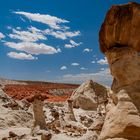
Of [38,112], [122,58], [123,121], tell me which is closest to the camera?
[123,121]

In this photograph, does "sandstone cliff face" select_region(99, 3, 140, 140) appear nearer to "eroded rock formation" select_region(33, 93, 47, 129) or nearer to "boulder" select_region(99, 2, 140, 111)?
"boulder" select_region(99, 2, 140, 111)

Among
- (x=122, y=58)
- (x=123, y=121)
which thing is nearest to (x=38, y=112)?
(x=122, y=58)

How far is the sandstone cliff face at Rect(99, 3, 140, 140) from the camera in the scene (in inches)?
231

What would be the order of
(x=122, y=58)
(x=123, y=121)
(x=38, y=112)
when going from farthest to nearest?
(x=38, y=112) → (x=122, y=58) → (x=123, y=121)

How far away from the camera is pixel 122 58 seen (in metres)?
6.15

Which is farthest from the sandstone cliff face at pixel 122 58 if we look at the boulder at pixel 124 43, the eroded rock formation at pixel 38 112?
the eroded rock formation at pixel 38 112

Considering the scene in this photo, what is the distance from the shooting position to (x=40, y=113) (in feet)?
47.8

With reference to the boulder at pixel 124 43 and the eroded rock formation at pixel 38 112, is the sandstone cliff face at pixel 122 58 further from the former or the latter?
the eroded rock formation at pixel 38 112

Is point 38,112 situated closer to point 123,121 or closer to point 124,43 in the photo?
point 124,43

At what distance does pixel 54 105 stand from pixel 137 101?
2001 centimetres

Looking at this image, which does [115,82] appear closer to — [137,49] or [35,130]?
[137,49]

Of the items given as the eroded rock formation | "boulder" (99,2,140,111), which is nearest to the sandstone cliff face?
"boulder" (99,2,140,111)

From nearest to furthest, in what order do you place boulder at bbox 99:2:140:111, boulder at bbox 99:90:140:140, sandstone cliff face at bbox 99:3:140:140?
boulder at bbox 99:90:140:140 → sandstone cliff face at bbox 99:3:140:140 → boulder at bbox 99:2:140:111

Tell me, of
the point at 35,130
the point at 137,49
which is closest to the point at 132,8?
the point at 137,49
